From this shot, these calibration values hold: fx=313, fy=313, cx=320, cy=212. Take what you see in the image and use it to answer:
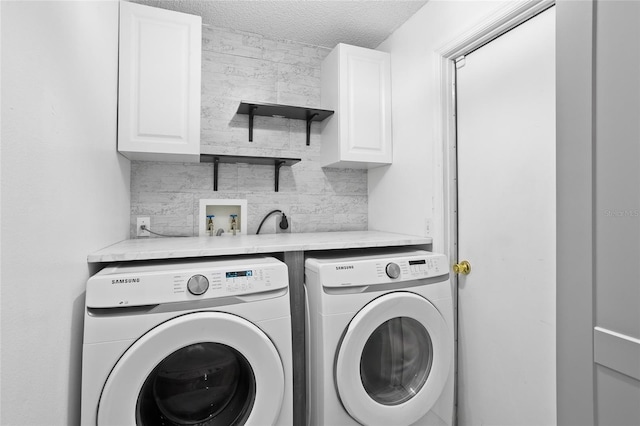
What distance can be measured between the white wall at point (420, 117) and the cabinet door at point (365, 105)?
0.06m

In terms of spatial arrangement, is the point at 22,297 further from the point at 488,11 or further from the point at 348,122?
the point at 488,11

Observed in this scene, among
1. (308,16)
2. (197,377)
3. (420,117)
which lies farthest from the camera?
(308,16)

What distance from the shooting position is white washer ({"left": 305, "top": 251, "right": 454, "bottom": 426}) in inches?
51.4

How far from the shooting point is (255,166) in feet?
7.14

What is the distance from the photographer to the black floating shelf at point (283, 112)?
1.98m

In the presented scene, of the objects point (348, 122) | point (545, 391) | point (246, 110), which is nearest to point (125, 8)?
point (246, 110)

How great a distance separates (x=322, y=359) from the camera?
1.30 m

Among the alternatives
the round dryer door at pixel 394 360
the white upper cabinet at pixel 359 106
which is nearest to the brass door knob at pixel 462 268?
the round dryer door at pixel 394 360

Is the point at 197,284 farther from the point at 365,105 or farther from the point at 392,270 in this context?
the point at 365,105

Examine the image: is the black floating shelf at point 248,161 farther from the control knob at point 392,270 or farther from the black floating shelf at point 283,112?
the control knob at point 392,270

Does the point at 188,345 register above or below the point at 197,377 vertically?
above

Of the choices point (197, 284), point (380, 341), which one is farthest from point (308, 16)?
point (380, 341)

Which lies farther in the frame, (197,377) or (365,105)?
(365,105)

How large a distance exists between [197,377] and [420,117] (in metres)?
1.72
